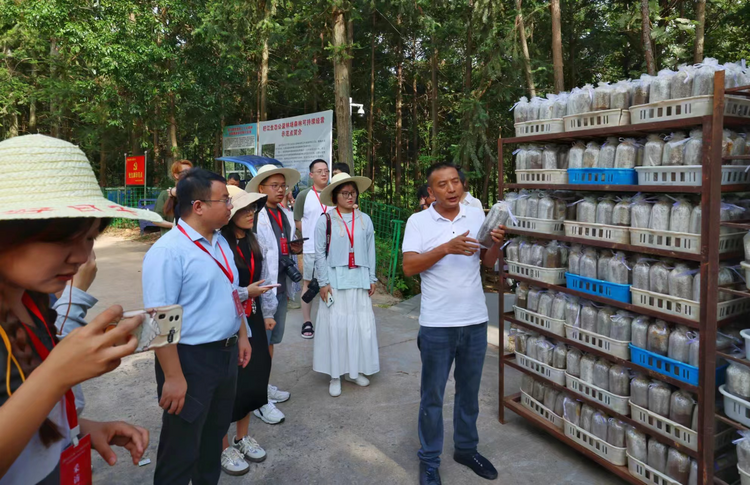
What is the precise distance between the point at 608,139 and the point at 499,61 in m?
6.75

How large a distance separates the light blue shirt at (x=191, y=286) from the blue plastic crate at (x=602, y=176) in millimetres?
2179

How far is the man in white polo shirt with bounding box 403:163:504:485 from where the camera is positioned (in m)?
3.01

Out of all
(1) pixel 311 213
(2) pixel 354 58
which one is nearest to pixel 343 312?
(1) pixel 311 213

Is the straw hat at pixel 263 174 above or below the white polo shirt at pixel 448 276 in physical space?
above

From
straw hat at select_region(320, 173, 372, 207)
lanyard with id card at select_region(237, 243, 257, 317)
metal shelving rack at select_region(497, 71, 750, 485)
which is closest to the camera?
metal shelving rack at select_region(497, 71, 750, 485)

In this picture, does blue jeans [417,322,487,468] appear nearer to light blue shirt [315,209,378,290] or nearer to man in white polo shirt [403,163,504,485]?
man in white polo shirt [403,163,504,485]

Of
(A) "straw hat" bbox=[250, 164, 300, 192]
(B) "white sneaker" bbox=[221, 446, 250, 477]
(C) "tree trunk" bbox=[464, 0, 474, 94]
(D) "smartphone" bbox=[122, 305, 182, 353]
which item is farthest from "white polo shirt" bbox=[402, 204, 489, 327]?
(C) "tree trunk" bbox=[464, 0, 474, 94]

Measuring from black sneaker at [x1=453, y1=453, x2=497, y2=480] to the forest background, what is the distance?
6565 millimetres

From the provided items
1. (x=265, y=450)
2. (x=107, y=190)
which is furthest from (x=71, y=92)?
(x=265, y=450)

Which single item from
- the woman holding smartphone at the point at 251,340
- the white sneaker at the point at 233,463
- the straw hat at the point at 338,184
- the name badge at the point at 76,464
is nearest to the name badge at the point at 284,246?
the straw hat at the point at 338,184

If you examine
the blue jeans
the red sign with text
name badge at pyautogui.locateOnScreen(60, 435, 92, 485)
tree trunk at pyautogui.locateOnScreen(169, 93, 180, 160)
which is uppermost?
tree trunk at pyautogui.locateOnScreen(169, 93, 180, 160)

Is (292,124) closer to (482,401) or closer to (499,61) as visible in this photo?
(499,61)

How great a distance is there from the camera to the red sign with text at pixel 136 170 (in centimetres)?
1472

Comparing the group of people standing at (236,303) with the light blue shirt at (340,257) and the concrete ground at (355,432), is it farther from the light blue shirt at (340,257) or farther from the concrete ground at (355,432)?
the concrete ground at (355,432)
